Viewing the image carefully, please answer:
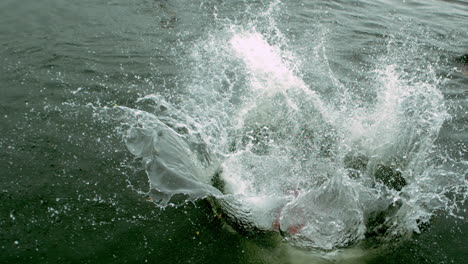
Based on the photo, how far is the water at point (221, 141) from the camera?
14.1 feet

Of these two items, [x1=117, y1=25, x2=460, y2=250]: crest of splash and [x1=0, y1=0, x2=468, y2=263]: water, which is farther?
[x1=117, y1=25, x2=460, y2=250]: crest of splash

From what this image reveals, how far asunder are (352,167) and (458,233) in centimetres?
141

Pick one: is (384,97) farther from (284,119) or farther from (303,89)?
(284,119)

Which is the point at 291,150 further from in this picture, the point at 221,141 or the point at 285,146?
the point at 221,141

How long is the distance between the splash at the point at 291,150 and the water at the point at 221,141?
2cm

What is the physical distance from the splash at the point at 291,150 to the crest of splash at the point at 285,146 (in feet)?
0.05

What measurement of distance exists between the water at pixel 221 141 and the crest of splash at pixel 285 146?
0.9 inches

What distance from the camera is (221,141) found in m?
5.38

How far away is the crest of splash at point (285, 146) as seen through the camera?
4.41 metres

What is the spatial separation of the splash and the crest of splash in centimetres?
1

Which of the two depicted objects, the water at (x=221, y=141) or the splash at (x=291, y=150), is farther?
the splash at (x=291, y=150)

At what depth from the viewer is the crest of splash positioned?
441 centimetres

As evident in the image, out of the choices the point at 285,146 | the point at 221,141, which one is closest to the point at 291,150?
the point at 285,146

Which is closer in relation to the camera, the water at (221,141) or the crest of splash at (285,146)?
the water at (221,141)
